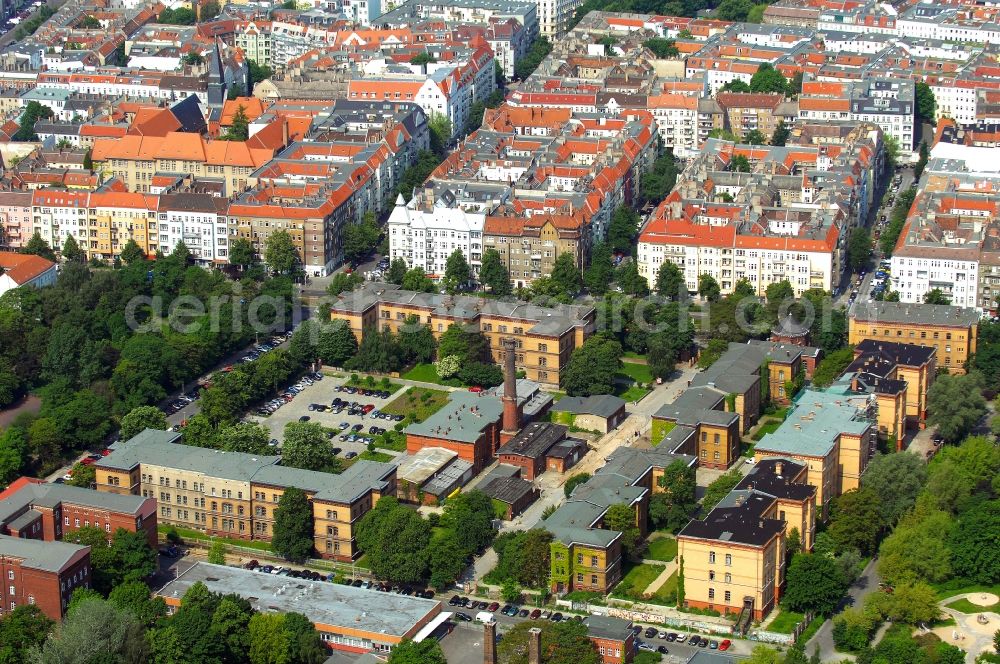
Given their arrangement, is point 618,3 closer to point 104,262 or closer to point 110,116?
point 110,116

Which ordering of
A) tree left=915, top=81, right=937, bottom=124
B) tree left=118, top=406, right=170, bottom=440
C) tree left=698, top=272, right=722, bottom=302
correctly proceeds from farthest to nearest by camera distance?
tree left=915, top=81, right=937, bottom=124 → tree left=698, top=272, right=722, bottom=302 → tree left=118, top=406, right=170, bottom=440

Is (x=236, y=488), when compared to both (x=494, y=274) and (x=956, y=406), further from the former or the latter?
(x=956, y=406)

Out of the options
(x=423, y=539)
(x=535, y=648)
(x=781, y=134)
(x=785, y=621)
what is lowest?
(x=785, y=621)

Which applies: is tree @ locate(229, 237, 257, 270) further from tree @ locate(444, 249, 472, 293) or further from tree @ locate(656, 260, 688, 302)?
tree @ locate(656, 260, 688, 302)

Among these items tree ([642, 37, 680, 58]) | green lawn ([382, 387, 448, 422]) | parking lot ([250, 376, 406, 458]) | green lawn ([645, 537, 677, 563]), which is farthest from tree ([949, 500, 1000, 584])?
tree ([642, 37, 680, 58])

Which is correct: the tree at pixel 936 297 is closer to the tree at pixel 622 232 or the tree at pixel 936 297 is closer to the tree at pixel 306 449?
the tree at pixel 622 232

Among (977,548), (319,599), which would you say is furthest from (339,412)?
(977,548)

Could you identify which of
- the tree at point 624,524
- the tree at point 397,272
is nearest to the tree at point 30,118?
the tree at point 397,272

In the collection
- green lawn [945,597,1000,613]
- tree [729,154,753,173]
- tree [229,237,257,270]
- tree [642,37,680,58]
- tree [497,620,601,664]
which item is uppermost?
tree [642,37,680,58]
